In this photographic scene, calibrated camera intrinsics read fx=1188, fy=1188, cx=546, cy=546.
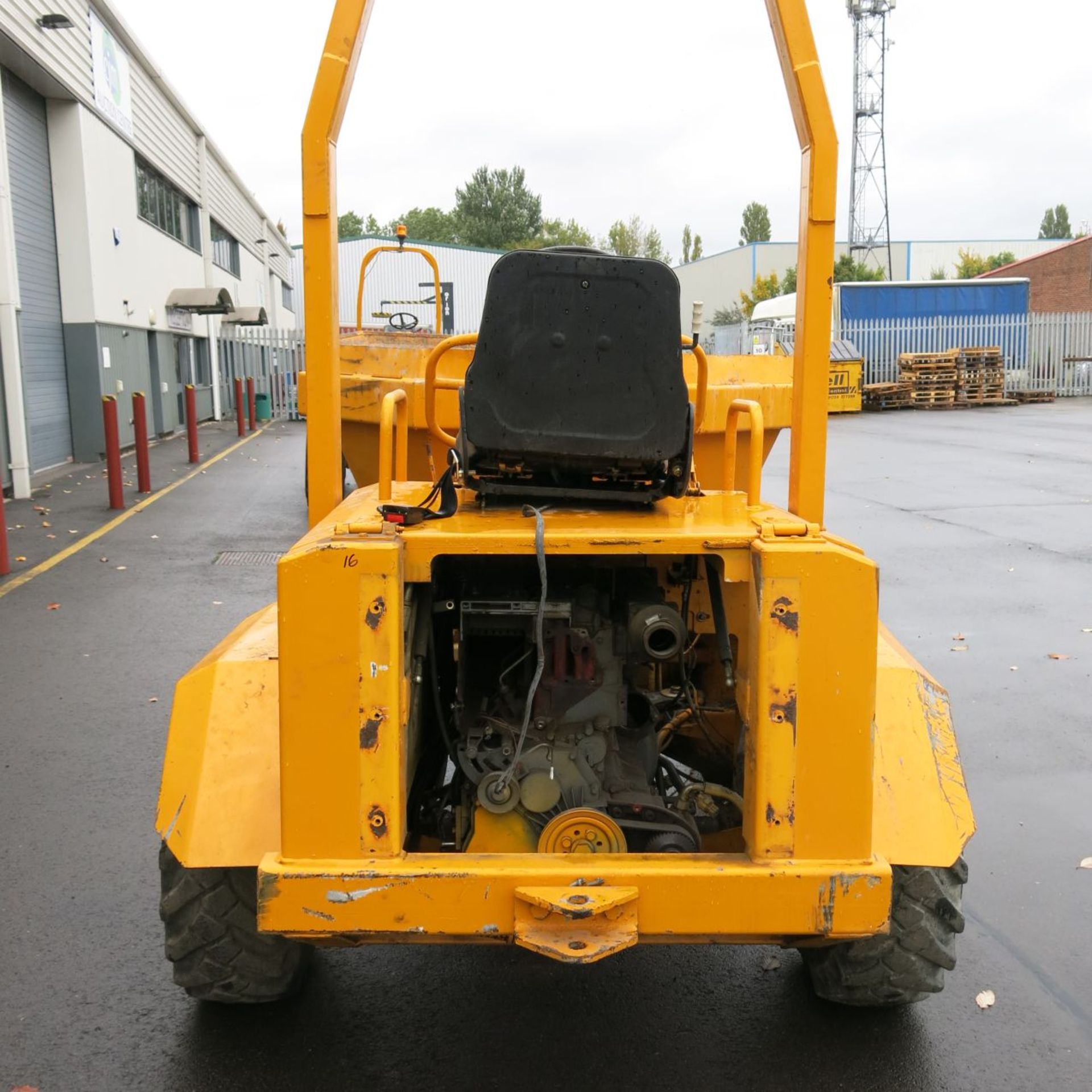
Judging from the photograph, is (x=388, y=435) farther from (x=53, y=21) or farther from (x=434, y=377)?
(x=53, y=21)

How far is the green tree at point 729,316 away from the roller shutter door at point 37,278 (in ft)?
162

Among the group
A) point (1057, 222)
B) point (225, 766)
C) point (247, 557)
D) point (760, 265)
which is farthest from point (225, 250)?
point (1057, 222)

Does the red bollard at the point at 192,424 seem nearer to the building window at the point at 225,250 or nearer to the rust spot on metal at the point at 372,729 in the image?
the building window at the point at 225,250

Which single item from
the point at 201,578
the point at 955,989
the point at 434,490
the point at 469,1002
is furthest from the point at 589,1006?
→ the point at 201,578

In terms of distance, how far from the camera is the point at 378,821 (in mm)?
2889

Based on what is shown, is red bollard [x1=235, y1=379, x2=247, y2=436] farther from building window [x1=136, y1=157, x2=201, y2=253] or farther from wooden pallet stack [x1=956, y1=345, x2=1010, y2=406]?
wooden pallet stack [x1=956, y1=345, x2=1010, y2=406]

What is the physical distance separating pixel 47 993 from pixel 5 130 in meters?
15.9

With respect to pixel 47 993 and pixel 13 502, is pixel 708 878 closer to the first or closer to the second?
pixel 47 993

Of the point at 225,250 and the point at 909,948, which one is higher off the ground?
the point at 225,250

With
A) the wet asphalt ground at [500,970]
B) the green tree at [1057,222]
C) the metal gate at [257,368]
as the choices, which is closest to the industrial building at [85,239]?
the metal gate at [257,368]

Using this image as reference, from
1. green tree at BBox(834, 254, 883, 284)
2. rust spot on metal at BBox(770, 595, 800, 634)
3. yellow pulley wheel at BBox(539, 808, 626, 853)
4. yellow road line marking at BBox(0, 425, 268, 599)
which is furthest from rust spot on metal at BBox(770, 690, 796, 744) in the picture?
green tree at BBox(834, 254, 883, 284)

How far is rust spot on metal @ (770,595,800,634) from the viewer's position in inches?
112

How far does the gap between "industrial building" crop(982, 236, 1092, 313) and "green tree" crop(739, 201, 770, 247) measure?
54864 mm

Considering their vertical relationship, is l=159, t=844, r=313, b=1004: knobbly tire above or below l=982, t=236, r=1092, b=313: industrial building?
below
